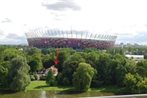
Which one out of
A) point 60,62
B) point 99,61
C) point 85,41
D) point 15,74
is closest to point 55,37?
point 85,41

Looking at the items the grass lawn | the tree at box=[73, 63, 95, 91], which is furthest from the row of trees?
the grass lawn

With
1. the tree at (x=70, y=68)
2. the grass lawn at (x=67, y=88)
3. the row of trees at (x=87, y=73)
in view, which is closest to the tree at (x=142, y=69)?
the row of trees at (x=87, y=73)

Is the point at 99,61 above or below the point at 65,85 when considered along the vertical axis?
above

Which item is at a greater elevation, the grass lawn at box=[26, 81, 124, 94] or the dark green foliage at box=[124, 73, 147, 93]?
the dark green foliage at box=[124, 73, 147, 93]

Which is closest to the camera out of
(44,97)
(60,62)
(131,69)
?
(44,97)

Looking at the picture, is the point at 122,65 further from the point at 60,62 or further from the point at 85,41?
→ the point at 85,41

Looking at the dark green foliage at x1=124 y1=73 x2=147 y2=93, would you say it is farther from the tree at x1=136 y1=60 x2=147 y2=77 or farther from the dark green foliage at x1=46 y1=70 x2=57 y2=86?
the dark green foliage at x1=46 y1=70 x2=57 y2=86

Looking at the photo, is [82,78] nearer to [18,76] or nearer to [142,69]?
[18,76]

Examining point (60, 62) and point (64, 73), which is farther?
point (60, 62)
